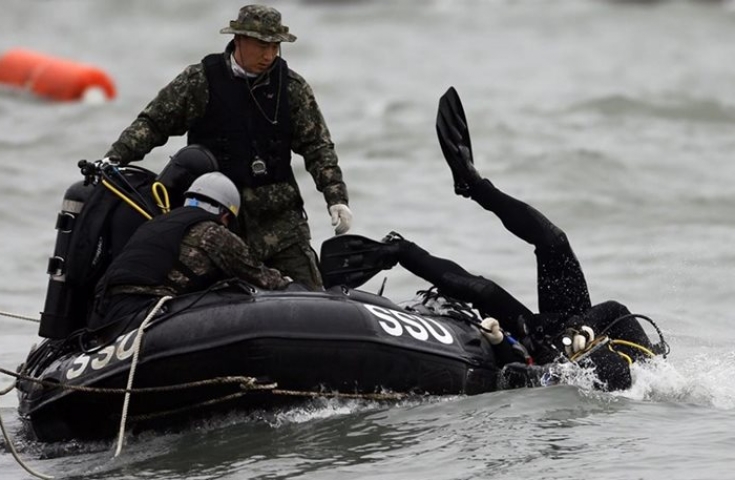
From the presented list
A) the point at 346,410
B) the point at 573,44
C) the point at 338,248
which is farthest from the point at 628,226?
the point at 573,44

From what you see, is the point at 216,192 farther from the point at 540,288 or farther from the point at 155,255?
the point at 540,288

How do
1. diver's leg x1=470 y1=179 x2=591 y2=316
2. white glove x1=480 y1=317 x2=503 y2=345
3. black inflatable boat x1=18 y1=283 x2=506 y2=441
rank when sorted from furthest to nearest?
diver's leg x1=470 y1=179 x2=591 y2=316
white glove x1=480 y1=317 x2=503 y2=345
black inflatable boat x1=18 y1=283 x2=506 y2=441

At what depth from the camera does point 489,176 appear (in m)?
17.4

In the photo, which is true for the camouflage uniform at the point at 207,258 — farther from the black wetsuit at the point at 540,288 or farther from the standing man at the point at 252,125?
the black wetsuit at the point at 540,288

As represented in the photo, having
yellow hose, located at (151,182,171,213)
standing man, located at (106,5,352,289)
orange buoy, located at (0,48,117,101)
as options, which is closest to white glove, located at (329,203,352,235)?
standing man, located at (106,5,352,289)

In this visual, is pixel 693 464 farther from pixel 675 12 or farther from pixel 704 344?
pixel 675 12

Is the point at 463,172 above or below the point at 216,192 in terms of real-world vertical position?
above

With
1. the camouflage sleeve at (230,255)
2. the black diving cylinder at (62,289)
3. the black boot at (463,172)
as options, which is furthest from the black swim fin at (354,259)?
the black diving cylinder at (62,289)

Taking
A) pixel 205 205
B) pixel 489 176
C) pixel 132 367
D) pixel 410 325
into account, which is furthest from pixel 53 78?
pixel 132 367

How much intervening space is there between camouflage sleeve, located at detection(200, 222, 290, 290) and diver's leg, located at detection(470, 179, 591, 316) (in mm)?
1508

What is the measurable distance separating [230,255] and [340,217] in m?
0.94

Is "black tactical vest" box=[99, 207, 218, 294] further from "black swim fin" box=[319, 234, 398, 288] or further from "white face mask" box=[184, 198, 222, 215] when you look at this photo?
"black swim fin" box=[319, 234, 398, 288]

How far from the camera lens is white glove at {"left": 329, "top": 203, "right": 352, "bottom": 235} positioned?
831 cm

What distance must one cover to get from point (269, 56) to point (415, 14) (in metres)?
29.3
